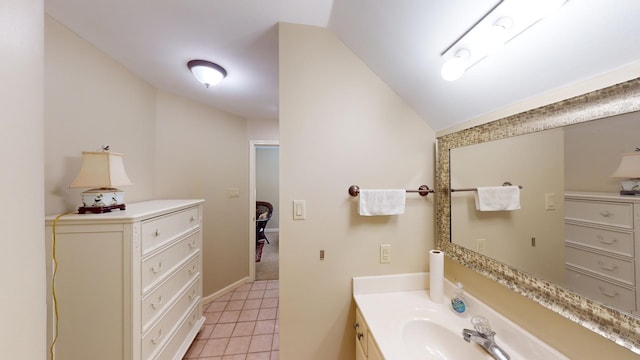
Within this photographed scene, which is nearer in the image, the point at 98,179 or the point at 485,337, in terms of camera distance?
the point at 485,337

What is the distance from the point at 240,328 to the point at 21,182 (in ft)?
7.14

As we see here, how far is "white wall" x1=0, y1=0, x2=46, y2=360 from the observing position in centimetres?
47

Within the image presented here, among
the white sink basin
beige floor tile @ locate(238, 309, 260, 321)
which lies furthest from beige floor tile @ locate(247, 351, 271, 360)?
the white sink basin

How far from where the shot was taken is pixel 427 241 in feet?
4.42

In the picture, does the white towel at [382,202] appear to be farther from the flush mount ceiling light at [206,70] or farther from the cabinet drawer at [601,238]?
the flush mount ceiling light at [206,70]

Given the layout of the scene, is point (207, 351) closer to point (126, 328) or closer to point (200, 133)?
point (126, 328)

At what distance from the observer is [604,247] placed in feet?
2.03

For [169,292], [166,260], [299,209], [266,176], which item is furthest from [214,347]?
[266,176]

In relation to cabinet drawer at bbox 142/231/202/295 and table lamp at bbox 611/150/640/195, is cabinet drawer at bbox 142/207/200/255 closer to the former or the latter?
cabinet drawer at bbox 142/231/202/295

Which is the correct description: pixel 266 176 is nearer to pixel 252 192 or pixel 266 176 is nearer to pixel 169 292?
pixel 252 192

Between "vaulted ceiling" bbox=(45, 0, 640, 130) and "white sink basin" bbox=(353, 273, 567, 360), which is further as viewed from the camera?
"white sink basin" bbox=(353, 273, 567, 360)

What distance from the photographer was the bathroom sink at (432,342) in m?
0.93

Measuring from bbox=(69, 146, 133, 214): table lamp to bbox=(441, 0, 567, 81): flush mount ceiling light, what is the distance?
198cm

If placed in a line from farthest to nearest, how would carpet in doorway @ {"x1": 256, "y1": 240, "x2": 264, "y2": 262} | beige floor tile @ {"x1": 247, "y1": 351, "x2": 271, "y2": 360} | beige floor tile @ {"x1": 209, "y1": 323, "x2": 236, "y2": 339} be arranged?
carpet in doorway @ {"x1": 256, "y1": 240, "x2": 264, "y2": 262} → beige floor tile @ {"x1": 209, "y1": 323, "x2": 236, "y2": 339} → beige floor tile @ {"x1": 247, "y1": 351, "x2": 271, "y2": 360}
